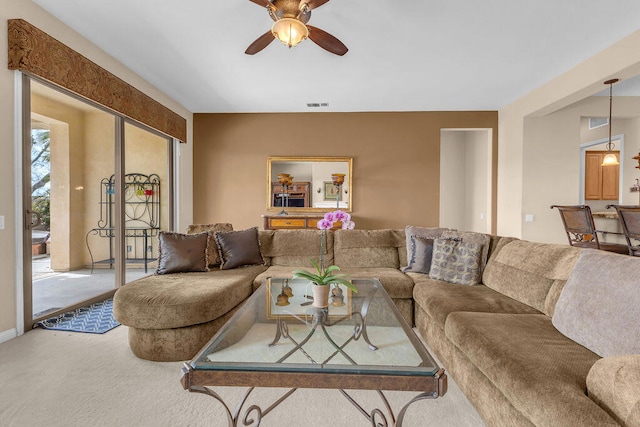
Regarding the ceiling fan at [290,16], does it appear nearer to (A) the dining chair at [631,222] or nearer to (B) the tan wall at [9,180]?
(B) the tan wall at [9,180]

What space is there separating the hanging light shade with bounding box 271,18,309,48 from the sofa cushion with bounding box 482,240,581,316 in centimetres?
229

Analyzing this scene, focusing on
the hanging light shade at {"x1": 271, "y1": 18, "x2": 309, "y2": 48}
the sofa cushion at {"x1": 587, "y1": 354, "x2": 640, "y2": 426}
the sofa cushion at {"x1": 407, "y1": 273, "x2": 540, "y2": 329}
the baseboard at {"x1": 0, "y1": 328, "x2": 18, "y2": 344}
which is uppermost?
the hanging light shade at {"x1": 271, "y1": 18, "x2": 309, "y2": 48}

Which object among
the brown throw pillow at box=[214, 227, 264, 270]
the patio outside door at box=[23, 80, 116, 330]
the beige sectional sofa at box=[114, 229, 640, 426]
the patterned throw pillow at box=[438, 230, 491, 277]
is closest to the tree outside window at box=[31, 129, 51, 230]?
the patio outside door at box=[23, 80, 116, 330]

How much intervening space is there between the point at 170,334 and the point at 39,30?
2.70m

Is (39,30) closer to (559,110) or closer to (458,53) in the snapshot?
(458,53)

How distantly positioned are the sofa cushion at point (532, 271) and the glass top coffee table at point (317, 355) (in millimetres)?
1011

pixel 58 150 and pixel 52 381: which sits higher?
pixel 58 150

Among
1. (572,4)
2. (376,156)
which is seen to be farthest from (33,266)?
(572,4)

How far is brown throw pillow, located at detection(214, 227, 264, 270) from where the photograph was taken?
123 inches

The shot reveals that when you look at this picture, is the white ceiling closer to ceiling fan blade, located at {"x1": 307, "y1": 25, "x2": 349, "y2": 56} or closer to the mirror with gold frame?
ceiling fan blade, located at {"x1": 307, "y1": 25, "x2": 349, "y2": 56}

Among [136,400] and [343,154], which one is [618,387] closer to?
[136,400]

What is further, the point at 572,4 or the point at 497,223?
the point at 497,223

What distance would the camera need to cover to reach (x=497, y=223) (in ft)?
16.8

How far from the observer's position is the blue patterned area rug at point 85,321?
2.61 m
